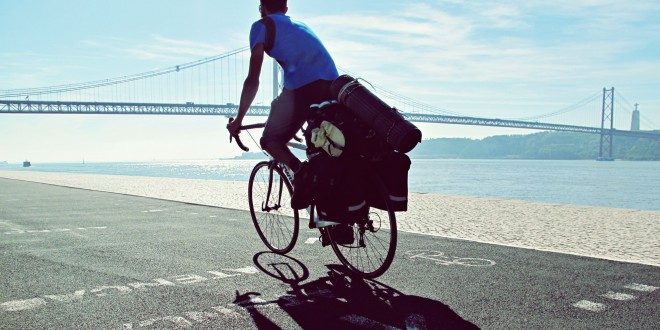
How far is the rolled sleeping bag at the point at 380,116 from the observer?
3.29m

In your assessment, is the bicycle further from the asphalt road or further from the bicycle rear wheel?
the asphalt road

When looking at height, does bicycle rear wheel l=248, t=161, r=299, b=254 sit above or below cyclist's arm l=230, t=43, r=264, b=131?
below

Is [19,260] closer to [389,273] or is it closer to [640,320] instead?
[389,273]

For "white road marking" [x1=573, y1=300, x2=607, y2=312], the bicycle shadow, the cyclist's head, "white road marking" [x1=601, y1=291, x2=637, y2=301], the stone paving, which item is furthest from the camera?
the stone paving

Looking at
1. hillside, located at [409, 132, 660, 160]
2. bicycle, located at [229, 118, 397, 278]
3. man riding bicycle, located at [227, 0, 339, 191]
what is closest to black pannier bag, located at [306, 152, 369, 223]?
bicycle, located at [229, 118, 397, 278]

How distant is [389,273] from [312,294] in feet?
2.75

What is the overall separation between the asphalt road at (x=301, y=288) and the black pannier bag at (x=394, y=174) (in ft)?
1.93

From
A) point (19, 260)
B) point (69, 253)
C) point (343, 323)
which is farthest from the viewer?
point (69, 253)

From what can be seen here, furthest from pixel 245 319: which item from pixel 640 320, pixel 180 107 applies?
pixel 180 107

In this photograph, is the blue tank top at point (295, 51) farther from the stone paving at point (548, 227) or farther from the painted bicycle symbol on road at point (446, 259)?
the stone paving at point (548, 227)

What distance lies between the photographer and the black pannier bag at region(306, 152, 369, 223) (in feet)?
11.8

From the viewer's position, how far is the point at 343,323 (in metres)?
2.94

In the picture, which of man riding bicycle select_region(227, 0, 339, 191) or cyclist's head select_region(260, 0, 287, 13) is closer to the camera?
man riding bicycle select_region(227, 0, 339, 191)

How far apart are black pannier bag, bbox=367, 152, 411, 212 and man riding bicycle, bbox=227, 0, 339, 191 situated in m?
0.65
